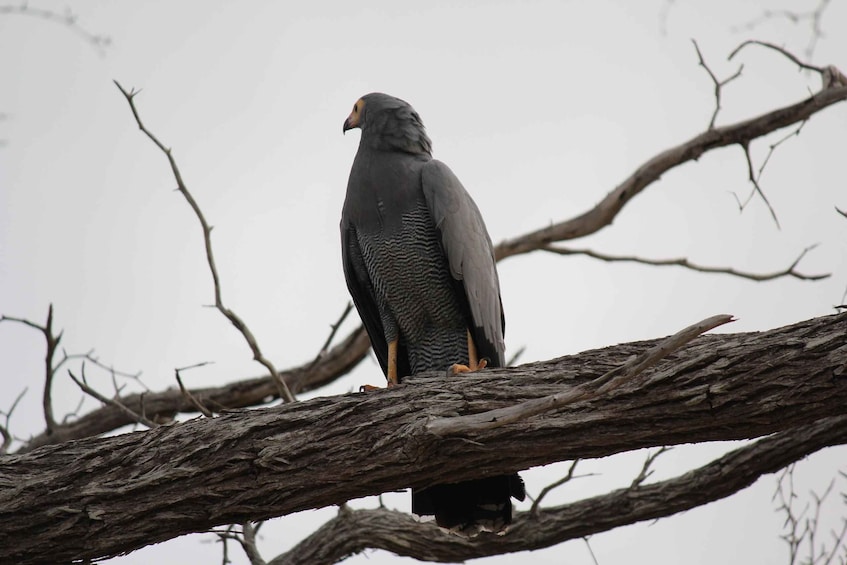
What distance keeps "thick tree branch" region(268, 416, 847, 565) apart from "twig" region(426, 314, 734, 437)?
1477 mm

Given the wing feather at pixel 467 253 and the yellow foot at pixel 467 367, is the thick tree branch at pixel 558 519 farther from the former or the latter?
the wing feather at pixel 467 253

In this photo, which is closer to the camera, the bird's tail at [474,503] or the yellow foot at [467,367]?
the bird's tail at [474,503]

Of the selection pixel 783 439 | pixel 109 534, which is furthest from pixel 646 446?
pixel 109 534

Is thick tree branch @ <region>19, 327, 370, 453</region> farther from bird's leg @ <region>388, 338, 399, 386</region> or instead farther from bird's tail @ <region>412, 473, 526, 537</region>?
bird's tail @ <region>412, 473, 526, 537</region>

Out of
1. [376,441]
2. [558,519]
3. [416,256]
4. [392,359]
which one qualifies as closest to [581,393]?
[376,441]

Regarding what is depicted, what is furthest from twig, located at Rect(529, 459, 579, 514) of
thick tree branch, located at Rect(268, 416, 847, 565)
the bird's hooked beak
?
the bird's hooked beak

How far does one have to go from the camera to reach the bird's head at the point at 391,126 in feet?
15.6

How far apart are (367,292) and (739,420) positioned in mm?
2418

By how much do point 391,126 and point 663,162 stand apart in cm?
251

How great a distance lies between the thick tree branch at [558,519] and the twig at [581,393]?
1477 mm

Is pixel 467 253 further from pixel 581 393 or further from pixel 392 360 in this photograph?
pixel 581 393

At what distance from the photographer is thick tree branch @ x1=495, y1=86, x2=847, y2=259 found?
6078 mm

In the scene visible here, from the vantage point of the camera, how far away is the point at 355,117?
5.07m

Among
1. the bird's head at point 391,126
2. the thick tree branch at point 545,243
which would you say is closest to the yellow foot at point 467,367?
the bird's head at point 391,126
